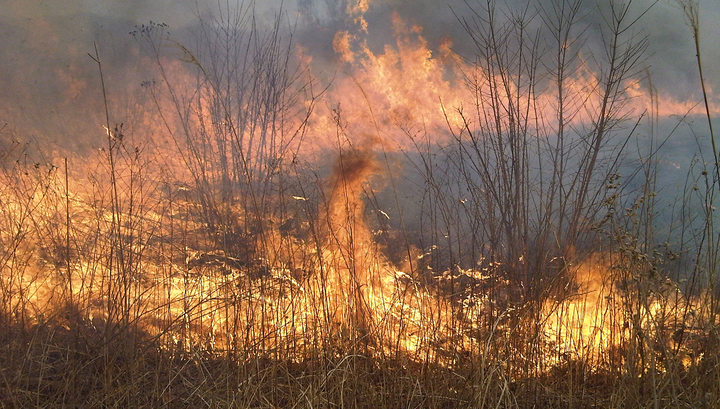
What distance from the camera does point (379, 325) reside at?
193cm

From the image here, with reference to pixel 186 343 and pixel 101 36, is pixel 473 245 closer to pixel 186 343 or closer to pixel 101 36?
pixel 186 343

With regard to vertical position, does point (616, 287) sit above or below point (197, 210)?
below

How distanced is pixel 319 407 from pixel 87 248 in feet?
4.79

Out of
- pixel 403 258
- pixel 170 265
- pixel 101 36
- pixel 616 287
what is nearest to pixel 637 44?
pixel 616 287

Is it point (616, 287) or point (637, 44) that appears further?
point (637, 44)

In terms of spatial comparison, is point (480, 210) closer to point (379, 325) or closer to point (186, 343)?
point (379, 325)

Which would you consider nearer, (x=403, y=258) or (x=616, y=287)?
(x=616, y=287)

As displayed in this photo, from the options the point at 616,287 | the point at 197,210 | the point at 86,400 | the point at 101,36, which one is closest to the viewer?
the point at 86,400

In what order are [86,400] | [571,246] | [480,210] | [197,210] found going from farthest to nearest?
[197,210] → [480,210] → [571,246] → [86,400]

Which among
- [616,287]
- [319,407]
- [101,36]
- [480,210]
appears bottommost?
[319,407]

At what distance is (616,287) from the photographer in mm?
2139

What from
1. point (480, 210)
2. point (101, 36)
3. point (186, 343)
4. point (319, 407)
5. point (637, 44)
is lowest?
point (319, 407)

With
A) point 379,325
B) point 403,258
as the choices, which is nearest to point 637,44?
point 403,258

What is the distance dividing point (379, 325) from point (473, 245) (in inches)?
28.1
